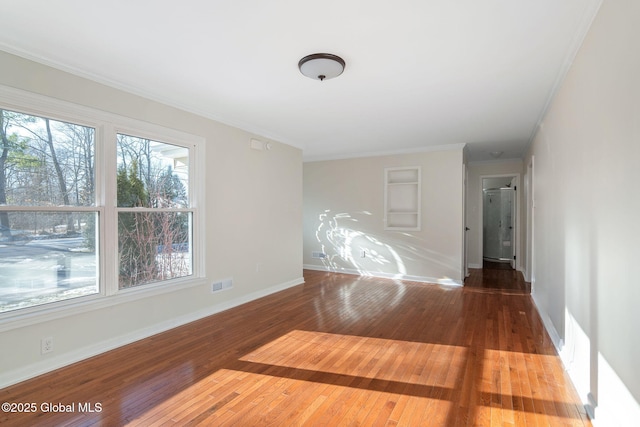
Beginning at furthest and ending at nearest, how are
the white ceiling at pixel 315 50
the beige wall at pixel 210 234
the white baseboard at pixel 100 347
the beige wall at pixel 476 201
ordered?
the beige wall at pixel 476 201, the beige wall at pixel 210 234, the white baseboard at pixel 100 347, the white ceiling at pixel 315 50

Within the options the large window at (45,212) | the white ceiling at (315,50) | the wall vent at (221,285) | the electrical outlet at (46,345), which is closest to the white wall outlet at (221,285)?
A: the wall vent at (221,285)

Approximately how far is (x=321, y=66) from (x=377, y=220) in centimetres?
417

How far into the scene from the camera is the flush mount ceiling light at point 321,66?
7.79 ft

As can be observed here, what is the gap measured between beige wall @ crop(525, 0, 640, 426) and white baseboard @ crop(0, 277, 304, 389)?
11.7 ft

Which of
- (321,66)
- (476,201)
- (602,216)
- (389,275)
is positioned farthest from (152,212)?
(476,201)

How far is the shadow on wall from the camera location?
5.74 meters

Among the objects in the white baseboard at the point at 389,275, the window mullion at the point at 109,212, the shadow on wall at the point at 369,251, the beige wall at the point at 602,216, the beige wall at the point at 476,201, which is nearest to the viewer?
the beige wall at the point at 602,216

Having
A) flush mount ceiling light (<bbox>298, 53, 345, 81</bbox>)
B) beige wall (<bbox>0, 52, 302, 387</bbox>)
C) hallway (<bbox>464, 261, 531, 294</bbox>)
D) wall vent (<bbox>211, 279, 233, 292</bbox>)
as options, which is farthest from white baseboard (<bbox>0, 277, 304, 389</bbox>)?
hallway (<bbox>464, 261, 531, 294</bbox>)

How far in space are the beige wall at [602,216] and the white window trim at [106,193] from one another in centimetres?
361

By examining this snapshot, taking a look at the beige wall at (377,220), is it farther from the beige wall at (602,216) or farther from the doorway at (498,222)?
the doorway at (498,222)

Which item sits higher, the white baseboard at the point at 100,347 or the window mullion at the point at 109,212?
the window mullion at the point at 109,212

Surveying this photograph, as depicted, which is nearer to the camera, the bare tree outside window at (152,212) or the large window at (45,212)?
the large window at (45,212)

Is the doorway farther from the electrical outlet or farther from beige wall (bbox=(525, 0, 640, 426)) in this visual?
the electrical outlet

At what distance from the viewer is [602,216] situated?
173cm
